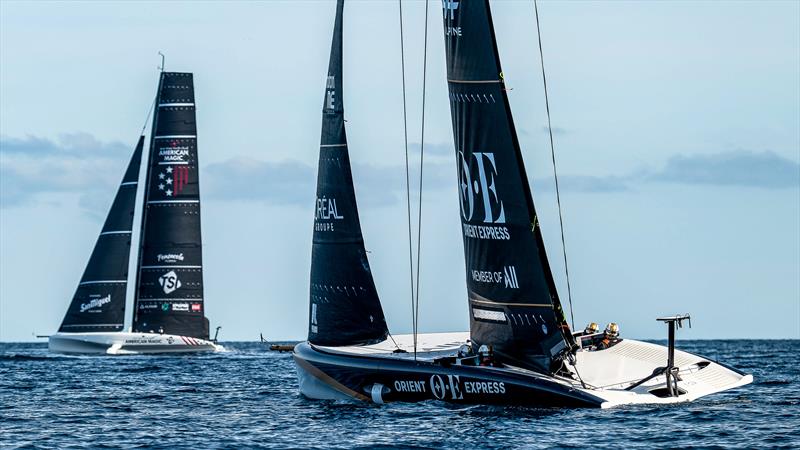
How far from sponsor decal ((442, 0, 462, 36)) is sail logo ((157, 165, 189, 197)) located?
4018 centimetres

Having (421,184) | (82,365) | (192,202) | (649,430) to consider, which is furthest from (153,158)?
(649,430)

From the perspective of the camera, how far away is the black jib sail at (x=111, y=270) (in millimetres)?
68438

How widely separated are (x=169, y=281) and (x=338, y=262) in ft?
119

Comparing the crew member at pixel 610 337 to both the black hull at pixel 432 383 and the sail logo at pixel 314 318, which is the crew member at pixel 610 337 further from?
the sail logo at pixel 314 318

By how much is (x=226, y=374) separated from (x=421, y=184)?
21.4 meters

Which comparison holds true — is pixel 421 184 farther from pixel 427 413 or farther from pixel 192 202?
pixel 192 202

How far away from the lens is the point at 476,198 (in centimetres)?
2930

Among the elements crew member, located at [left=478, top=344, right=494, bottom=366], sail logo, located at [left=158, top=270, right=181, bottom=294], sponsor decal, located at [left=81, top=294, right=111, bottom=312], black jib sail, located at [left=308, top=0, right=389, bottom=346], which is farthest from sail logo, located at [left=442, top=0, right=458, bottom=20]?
sponsor decal, located at [left=81, top=294, right=111, bottom=312]

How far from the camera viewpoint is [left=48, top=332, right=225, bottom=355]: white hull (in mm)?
68750

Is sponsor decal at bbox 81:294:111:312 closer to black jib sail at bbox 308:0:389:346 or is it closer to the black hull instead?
black jib sail at bbox 308:0:389:346

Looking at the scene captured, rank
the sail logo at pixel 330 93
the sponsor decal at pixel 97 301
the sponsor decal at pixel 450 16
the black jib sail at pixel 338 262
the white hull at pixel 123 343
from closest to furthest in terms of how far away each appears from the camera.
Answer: the sponsor decal at pixel 450 16, the black jib sail at pixel 338 262, the sail logo at pixel 330 93, the white hull at pixel 123 343, the sponsor decal at pixel 97 301

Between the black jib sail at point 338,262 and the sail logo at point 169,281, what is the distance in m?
35.2

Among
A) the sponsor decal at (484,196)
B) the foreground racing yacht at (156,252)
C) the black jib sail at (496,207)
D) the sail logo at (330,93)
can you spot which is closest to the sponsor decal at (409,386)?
the black jib sail at (496,207)

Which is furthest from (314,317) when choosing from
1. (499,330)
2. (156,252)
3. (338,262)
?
→ (156,252)
